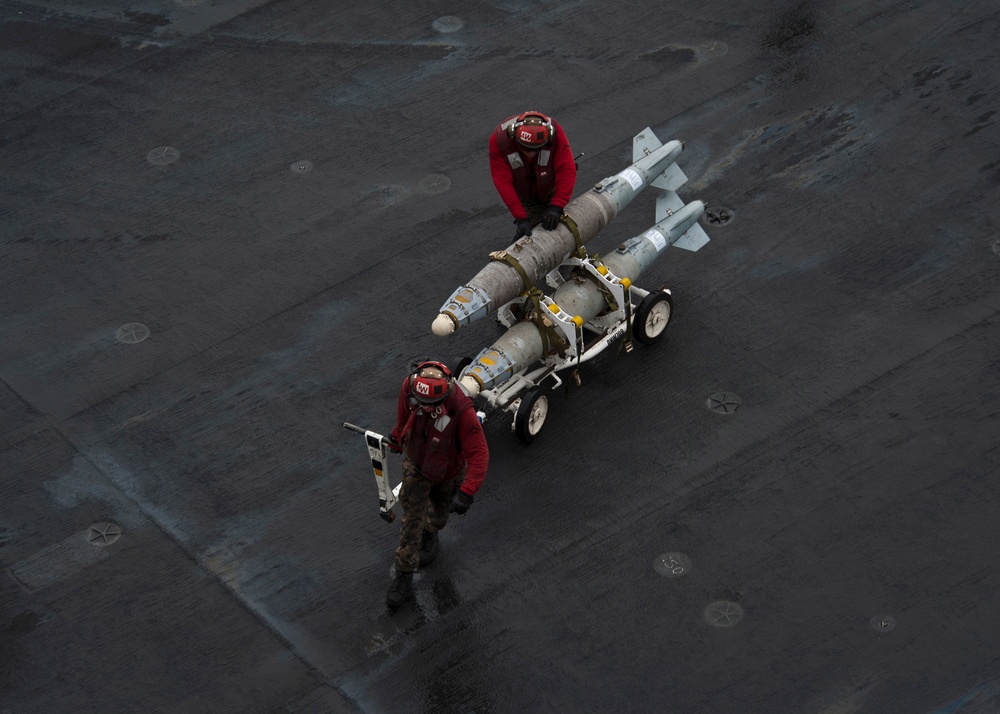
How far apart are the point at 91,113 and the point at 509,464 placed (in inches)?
314

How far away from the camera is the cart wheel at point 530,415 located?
12.9m

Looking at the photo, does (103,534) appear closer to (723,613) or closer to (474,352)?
(474,352)

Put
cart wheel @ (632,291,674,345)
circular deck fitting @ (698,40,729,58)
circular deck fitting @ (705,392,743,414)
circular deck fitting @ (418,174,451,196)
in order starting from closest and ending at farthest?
circular deck fitting @ (705,392,743,414) → cart wheel @ (632,291,674,345) → circular deck fitting @ (418,174,451,196) → circular deck fitting @ (698,40,729,58)

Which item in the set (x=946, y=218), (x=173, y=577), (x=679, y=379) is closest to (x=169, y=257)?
(x=173, y=577)

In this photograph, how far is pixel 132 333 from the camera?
1459cm

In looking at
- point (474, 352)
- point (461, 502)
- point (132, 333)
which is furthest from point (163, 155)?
point (461, 502)

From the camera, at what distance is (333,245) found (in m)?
15.5

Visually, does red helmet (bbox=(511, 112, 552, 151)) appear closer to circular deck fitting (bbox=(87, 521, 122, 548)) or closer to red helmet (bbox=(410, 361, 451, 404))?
red helmet (bbox=(410, 361, 451, 404))

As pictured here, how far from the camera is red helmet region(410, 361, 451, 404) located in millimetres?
11070

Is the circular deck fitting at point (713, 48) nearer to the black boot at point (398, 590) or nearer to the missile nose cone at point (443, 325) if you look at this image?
the missile nose cone at point (443, 325)

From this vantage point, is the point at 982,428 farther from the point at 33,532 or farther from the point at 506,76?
the point at 33,532

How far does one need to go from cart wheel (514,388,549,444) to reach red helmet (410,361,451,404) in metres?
1.83

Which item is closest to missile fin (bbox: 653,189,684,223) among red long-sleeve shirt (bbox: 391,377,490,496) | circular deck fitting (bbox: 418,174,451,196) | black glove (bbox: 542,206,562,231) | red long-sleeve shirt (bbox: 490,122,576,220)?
red long-sleeve shirt (bbox: 490,122,576,220)

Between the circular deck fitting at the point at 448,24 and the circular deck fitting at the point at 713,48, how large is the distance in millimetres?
3213
